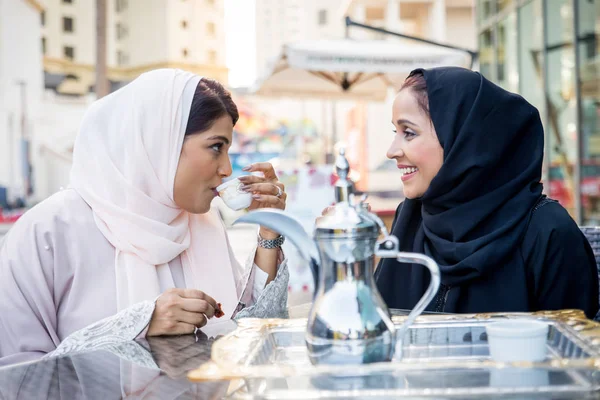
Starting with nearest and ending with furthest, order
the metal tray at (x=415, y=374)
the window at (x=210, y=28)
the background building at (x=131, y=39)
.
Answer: the metal tray at (x=415, y=374) → the background building at (x=131, y=39) → the window at (x=210, y=28)

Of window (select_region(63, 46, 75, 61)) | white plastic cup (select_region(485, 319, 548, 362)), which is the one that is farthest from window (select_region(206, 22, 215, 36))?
white plastic cup (select_region(485, 319, 548, 362))

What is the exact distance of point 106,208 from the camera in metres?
2.22

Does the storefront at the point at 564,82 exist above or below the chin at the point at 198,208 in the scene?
above

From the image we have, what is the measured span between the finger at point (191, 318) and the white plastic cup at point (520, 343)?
0.86 m

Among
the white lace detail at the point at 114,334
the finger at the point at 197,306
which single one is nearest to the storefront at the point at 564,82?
the finger at the point at 197,306

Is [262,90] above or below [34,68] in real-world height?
below

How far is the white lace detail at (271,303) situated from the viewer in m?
2.22

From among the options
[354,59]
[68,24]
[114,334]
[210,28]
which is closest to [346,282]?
[114,334]

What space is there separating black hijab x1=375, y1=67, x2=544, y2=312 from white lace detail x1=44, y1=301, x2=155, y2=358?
3.25 ft

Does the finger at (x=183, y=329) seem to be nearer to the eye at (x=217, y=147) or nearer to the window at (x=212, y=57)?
the eye at (x=217, y=147)

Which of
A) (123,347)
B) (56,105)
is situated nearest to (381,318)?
(123,347)

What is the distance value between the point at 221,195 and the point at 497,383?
1482 millimetres

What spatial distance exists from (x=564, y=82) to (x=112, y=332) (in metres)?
6.89

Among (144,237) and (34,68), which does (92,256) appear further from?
(34,68)
